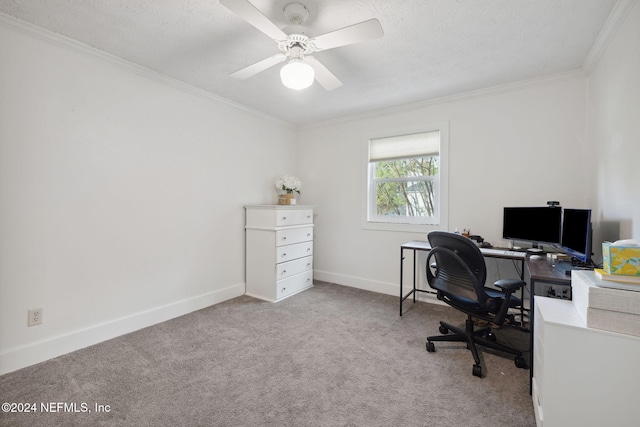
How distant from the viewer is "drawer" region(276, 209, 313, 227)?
133 inches

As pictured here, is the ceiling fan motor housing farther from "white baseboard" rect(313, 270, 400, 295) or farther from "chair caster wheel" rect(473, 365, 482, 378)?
"white baseboard" rect(313, 270, 400, 295)

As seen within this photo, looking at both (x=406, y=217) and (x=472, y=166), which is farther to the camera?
(x=406, y=217)

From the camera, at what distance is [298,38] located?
5.80 feet

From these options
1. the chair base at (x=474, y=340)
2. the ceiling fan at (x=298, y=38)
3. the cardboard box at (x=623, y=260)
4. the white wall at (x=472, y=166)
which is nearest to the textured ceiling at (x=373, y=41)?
the ceiling fan at (x=298, y=38)

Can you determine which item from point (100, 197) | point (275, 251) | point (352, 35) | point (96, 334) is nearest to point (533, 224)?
point (352, 35)

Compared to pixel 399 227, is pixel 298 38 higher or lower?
higher

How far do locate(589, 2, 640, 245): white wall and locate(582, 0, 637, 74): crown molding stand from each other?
0.11 feet

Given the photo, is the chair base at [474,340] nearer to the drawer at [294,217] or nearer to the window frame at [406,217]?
the window frame at [406,217]

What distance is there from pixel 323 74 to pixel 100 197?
2.13 meters

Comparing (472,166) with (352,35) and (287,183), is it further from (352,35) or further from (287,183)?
(287,183)

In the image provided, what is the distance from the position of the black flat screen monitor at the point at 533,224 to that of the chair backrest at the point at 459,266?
932 mm

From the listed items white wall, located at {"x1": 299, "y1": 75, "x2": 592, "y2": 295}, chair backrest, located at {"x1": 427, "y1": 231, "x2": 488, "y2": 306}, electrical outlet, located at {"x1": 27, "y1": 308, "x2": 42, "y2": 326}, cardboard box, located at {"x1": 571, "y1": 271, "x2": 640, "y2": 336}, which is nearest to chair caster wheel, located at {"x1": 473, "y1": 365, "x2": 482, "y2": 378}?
chair backrest, located at {"x1": 427, "y1": 231, "x2": 488, "y2": 306}

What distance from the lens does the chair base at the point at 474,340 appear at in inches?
76.9

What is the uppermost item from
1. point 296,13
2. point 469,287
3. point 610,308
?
point 296,13
